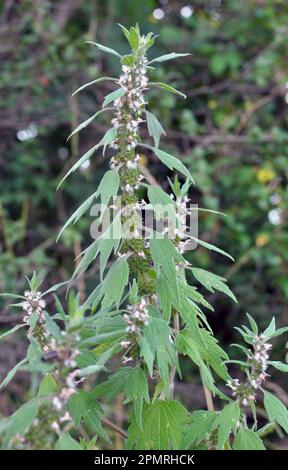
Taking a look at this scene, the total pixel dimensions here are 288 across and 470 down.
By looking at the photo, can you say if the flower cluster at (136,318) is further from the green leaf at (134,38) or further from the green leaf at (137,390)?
the green leaf at (134,38)

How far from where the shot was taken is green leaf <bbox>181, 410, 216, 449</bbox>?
1.21m

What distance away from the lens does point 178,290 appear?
120cm

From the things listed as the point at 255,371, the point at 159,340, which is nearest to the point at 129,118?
the point at 159,340

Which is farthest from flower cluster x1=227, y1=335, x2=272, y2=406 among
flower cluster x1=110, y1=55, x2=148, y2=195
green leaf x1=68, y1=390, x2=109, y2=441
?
flower cluster x1=110, y1=55, x2=148, y2=195

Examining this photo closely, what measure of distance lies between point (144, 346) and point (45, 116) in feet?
10.4

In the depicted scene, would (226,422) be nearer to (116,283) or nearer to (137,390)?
(137,390)

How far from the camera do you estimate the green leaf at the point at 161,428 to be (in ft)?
4.01

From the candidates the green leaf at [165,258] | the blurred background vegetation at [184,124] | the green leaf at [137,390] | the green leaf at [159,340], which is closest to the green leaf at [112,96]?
the green leaf at [165,258]

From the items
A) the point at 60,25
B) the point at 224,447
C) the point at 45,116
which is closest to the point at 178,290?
the point at 224,447

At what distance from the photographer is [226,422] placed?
3.86 ft

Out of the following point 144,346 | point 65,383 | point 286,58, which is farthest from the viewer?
point 286,58

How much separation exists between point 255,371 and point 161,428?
19cm

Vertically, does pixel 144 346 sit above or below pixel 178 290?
below

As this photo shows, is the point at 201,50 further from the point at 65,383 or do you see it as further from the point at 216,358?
the point at 65,383
